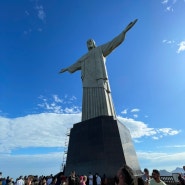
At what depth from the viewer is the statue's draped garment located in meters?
11.8

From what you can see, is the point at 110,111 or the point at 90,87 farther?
the point at 90,87

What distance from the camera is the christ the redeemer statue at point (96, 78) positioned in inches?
464

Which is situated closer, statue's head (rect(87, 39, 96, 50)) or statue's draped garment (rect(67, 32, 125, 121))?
→ statue's draped garment (rect(67, 32, 125, 121))

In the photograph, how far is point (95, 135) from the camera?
10.2 meters

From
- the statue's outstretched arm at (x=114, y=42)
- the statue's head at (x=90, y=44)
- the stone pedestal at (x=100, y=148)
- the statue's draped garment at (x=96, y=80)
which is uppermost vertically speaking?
the statue's head at (x=90, y=44)

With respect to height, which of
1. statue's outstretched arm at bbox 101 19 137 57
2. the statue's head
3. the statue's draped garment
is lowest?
the statue's draped garment

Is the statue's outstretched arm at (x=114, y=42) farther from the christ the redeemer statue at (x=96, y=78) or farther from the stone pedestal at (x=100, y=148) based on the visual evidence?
the stone pedestal at (x=100, y=148)

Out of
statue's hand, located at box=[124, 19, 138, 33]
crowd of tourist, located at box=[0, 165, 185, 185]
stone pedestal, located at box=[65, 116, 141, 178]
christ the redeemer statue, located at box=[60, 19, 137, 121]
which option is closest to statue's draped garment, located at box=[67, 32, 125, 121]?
christ the redeemer statue, located at box=[60, 19, 137, 121]

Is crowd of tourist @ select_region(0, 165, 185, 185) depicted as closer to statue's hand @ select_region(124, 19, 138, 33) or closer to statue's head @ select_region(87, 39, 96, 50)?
statue's hand @ select_region(124, 19, 138, 33)

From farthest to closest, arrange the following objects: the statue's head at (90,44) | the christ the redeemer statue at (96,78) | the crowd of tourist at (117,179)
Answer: the statue's head at (90,44), the christ the redeemer statue at (96,78), the crowd of tourist at (117,179)

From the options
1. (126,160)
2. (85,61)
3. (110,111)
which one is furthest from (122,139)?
(85,61)

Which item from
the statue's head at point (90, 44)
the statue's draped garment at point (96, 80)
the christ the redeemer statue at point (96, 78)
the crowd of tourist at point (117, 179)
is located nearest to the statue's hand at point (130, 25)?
the christ the redeemer statue at point (96, 78)

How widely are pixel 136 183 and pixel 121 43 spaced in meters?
11.8

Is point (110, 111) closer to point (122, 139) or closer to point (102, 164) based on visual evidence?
point (122, 139)
